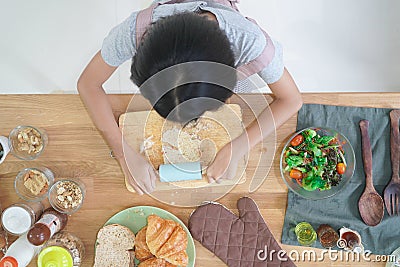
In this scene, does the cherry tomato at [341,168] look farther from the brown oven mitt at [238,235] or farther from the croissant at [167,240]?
the croissant at [167,240]

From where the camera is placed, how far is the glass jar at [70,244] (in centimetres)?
98

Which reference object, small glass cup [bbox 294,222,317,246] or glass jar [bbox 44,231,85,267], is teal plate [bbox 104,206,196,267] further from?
small glass cup [bbox 294,222,317,246]

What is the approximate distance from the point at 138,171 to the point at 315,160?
41 centimetres

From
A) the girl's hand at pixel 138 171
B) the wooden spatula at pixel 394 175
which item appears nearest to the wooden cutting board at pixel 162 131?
the girl's hand at pixel 138 171

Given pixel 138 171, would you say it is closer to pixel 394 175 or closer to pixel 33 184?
pixel 33 184

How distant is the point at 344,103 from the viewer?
3.38 feet

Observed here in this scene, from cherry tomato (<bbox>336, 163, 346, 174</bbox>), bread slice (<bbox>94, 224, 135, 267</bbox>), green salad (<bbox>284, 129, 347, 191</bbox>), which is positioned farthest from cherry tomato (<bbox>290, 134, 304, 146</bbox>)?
bread slice (<bbox>94, 224, 135, 267</bbox>)

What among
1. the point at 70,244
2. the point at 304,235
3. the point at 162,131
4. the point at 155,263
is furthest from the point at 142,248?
the point at 304,235

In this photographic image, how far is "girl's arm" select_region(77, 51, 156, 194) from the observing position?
3.28 feet

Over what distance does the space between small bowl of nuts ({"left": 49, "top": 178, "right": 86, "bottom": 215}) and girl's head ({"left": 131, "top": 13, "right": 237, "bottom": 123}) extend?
351mm

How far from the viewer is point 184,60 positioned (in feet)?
2.39

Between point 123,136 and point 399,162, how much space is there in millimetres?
646

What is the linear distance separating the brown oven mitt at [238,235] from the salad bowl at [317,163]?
0.12m

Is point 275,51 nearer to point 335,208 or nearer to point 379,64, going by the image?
point 335,208
